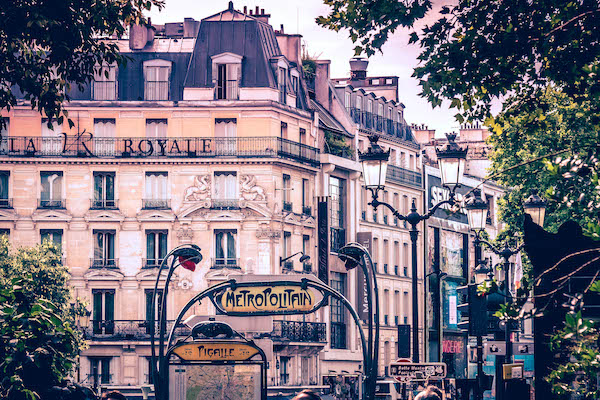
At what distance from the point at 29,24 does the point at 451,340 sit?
3000 inches

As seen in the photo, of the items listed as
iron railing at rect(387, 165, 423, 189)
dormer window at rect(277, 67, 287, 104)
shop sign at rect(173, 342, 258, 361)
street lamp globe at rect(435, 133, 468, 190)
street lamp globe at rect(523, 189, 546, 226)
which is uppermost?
dormer window at rect(277, 67, 287, 104)

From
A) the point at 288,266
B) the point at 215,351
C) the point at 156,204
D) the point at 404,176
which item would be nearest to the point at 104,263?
the point at 156,204

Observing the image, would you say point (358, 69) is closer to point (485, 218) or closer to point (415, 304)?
point (485, 218)

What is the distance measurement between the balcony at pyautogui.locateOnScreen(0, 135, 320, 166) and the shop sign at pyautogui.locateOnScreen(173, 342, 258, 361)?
50.4 metres

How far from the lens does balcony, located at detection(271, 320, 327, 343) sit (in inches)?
2625

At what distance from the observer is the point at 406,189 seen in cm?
8356

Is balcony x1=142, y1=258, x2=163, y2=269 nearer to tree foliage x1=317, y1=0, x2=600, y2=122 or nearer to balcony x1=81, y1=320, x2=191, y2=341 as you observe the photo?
balcony x1=81, y1=320, x2=191, y2=341

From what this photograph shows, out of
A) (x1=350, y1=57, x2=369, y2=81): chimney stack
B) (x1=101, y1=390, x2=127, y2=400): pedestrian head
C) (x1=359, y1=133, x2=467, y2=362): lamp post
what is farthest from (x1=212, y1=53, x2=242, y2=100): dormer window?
(x1=101, y1=390, x2=127, y2=400): pedestrian head

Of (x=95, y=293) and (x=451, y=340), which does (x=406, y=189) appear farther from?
(x=95, y=293)

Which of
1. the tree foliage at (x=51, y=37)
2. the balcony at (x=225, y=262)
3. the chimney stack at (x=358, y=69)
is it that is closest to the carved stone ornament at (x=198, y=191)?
the balcony at (x=225, y=262)

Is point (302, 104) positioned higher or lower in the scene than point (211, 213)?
higher

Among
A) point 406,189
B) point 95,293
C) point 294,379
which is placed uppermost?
point 406,189

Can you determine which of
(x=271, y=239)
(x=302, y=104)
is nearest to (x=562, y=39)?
(x=271, y=239)

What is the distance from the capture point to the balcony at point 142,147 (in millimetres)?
66938
